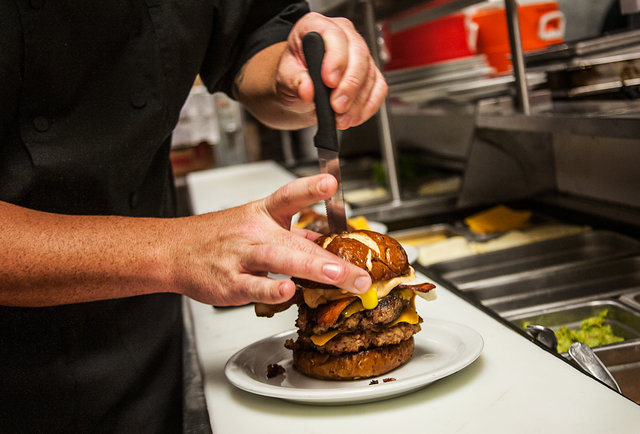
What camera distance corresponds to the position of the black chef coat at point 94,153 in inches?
53.9

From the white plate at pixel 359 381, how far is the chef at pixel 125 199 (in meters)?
0.16

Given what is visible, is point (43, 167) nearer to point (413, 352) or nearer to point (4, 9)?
point (4, 9)

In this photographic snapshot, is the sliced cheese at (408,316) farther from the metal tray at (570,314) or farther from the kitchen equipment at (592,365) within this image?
the metal tray at (570,314)

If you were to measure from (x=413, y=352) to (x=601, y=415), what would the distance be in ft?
1.21

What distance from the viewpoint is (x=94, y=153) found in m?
1.46

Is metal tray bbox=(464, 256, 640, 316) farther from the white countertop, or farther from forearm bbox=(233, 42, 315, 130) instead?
forearm bbox=(233, 42, 315, 130)

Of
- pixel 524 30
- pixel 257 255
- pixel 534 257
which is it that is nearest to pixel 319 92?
pixel 257 255

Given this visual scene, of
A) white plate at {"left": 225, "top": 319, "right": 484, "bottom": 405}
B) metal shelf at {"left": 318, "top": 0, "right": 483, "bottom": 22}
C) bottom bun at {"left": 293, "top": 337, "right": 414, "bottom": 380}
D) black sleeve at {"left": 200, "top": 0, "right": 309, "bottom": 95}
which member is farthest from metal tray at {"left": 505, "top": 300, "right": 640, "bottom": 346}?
metal shelf at {"left": 318, "top": 0, "right": 483, "bottom": 22}

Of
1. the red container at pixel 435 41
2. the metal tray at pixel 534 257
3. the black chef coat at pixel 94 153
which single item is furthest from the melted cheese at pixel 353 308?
the red container at pixel 435 41

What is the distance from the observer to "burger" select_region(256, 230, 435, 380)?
1.09 metres

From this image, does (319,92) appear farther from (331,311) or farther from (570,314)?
(570,314)

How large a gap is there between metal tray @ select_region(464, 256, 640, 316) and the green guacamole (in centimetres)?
22

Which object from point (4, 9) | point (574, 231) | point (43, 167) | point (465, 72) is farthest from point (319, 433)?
point (465, 72)

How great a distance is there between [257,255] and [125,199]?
2.36ft
